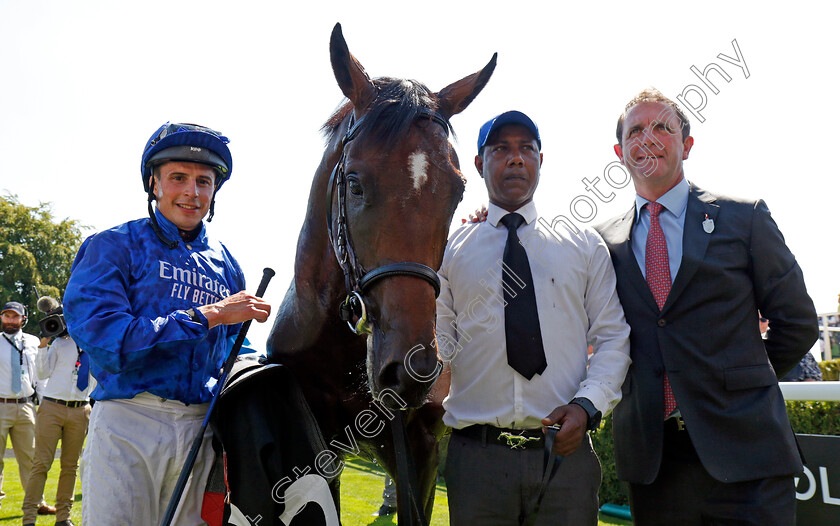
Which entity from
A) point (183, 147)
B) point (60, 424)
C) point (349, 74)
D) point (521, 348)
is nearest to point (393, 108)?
point (349, 74)

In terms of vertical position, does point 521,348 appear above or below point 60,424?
above

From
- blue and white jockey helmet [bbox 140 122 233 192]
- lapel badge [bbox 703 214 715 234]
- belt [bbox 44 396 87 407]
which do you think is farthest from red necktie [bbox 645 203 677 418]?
belt [bbox 44 396 87 407]

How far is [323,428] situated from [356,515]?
5888mm

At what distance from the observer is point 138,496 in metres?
2.11

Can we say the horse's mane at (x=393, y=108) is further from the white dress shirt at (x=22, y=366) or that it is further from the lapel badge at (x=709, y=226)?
the white dress shirt at (x=22, y=366)

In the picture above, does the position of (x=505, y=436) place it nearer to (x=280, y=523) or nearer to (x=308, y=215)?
(x=280, y=523)

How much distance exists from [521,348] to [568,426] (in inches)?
15.5

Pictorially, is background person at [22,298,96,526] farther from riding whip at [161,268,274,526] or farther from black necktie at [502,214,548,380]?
black necktie at [502,214,548,380]

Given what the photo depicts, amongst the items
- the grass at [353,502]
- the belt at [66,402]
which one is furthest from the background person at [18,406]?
the belt at [66,402]

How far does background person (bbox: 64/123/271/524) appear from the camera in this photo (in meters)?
2.07

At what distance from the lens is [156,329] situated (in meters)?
2.06

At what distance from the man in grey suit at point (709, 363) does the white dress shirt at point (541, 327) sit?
0.73 feet

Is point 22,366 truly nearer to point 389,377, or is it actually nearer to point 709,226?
point 389,377

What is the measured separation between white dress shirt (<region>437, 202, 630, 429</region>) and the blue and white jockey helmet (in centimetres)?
118
